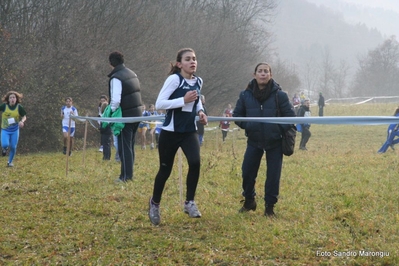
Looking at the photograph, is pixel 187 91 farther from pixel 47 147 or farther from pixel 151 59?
pixel 151 59

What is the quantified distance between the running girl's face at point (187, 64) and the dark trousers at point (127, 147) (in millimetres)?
3793

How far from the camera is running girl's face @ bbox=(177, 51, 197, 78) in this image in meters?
6.24

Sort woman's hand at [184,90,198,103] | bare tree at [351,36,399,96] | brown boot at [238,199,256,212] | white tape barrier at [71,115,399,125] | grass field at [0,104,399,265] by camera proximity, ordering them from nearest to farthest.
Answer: grass field at [0,104,399,265], white tape barrier at [71,115,399,125], woman's hand at [184,90,198,103], brown boot at [238,199,256,212], bare tree at [351,36,399,96]

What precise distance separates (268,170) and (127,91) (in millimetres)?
3913

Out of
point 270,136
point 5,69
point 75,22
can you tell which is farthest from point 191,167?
point 75,22

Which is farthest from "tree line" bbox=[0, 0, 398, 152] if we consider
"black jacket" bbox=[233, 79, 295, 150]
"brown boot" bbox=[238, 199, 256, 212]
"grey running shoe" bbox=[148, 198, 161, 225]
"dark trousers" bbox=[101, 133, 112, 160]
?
"black jacket" bbox=[233, 79, 295, 150]

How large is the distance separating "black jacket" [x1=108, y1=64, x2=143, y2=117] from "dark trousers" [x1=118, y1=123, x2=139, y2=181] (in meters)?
0.26

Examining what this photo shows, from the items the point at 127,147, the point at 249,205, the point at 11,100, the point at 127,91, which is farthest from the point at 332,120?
the point at 11,100

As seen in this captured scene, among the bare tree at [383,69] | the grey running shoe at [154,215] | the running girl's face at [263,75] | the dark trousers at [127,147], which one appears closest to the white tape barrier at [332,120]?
the running girl's face at [263,75]

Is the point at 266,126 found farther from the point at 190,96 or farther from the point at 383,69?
the point at 383,69

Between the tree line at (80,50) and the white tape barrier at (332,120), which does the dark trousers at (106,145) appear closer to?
the tree line at (80,50)

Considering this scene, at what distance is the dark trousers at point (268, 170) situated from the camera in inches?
260

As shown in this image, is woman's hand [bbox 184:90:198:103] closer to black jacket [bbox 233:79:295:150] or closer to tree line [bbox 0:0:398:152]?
black jacket [bbox 233:79:295:150]

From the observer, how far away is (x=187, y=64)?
6234 mm
